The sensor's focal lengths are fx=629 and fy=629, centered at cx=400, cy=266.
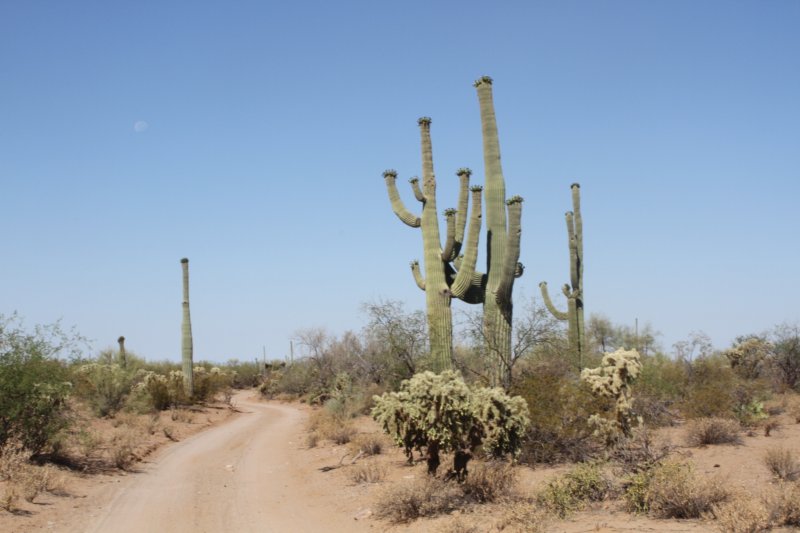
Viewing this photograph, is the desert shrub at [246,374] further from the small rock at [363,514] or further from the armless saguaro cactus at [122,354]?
the small rock at [363,514]

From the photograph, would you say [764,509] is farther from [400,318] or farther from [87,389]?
[87,389]

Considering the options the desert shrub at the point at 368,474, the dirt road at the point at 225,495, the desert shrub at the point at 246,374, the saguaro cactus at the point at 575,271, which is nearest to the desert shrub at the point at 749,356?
the saguaro cactus at the point at 575,271

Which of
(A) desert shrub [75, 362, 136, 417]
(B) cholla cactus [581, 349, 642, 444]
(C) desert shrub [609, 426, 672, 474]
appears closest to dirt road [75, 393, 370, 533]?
(C) desert shrub [609, 426, 672, 474]

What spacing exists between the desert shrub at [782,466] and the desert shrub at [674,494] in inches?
98.0

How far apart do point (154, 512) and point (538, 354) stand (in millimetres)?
10446

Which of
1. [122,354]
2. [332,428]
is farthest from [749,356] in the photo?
[122,354]

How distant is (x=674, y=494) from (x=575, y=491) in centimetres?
147

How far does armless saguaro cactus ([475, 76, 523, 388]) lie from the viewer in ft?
50.3

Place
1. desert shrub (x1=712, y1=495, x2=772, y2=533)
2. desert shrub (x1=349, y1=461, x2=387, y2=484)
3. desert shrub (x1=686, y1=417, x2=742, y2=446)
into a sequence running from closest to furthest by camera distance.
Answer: desert shrub (x1=712, y1=495, x2=772, y2=533) → desert shrub (x1=349, y1=461, x2=387, y2=484) → desert shrub (x1=686, y1=417, x2=742, y2=446)

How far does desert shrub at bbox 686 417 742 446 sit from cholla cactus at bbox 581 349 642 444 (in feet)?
10.1

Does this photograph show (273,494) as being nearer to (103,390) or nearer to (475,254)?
(475,254)

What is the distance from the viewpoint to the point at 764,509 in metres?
6.82

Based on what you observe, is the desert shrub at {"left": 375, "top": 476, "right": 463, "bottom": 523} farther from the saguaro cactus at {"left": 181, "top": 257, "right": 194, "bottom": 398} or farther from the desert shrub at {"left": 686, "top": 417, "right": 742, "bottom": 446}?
the saguaro cactus at {"left": 181, "top": 257, "right": 194, "bottom": 398}

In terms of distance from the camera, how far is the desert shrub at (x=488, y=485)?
372 inches
